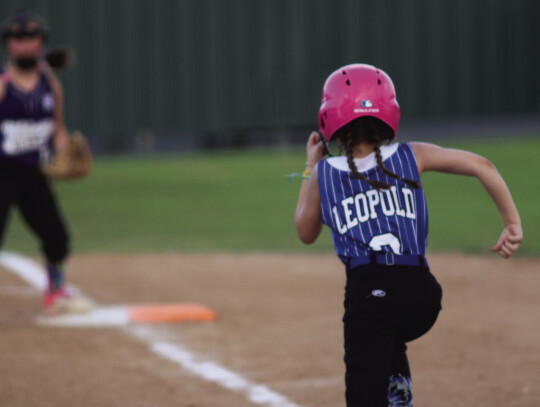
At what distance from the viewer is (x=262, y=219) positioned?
11578 mm

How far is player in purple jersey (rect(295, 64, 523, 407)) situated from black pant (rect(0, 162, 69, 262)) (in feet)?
10.4

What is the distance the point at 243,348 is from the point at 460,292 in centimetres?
225

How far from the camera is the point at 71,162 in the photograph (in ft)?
21.1

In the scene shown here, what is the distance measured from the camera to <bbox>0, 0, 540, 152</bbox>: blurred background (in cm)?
2417

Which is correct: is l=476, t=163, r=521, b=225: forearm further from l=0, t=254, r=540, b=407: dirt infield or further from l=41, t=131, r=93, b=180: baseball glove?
l=41, t=131, r=93, b=180: baseball glove

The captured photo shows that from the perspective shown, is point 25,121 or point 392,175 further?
point 25,121

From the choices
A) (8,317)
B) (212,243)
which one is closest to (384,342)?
(8,317)

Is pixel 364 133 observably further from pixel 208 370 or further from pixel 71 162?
pixel 71 162

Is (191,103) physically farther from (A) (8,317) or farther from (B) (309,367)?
(B) (309,367)

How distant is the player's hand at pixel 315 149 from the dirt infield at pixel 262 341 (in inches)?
51.6

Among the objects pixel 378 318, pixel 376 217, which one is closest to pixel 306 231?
pixel 376 217

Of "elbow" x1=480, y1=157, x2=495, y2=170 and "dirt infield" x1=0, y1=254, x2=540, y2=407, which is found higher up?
"elbow" x1=480, y1=157, x2=495, y2=170

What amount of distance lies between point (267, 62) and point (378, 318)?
22.7 meters

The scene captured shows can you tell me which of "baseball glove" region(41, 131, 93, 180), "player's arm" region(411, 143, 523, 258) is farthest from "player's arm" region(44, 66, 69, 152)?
"player's arm" region(411, 143, 523, 258)
